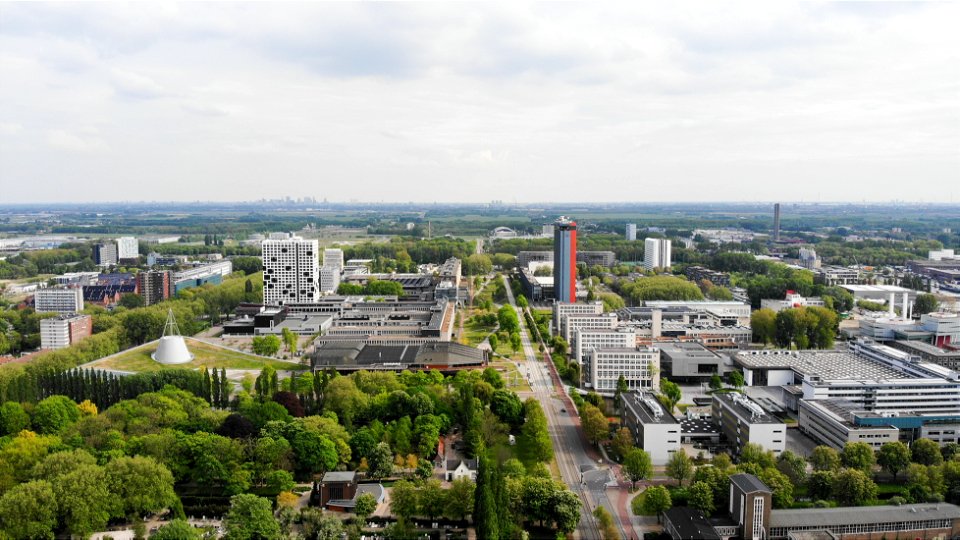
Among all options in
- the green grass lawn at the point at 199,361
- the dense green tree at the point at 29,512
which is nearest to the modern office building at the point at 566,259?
the green grass lawn at the point at 199,361

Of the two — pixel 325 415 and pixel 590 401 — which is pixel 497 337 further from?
pixel 325 415

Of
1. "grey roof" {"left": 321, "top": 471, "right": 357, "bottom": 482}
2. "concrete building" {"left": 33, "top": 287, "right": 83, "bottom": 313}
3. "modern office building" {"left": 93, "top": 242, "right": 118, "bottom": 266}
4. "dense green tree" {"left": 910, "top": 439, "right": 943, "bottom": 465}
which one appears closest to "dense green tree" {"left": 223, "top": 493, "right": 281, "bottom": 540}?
"grey roof" {"left": 321, "top": 471, "right": 357, "bottom": 482}

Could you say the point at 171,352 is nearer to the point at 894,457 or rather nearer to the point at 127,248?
the point at 894,457

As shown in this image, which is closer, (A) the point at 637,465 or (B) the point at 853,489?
(B) the point at 853,489

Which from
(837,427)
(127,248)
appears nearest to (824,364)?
(837,427)

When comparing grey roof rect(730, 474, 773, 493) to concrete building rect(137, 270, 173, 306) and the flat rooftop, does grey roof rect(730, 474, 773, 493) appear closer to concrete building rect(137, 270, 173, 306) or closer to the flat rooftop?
the flat rooftop

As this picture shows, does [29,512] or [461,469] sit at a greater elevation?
[29,512]

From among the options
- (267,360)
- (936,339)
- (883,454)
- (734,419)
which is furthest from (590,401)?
(936,339)
